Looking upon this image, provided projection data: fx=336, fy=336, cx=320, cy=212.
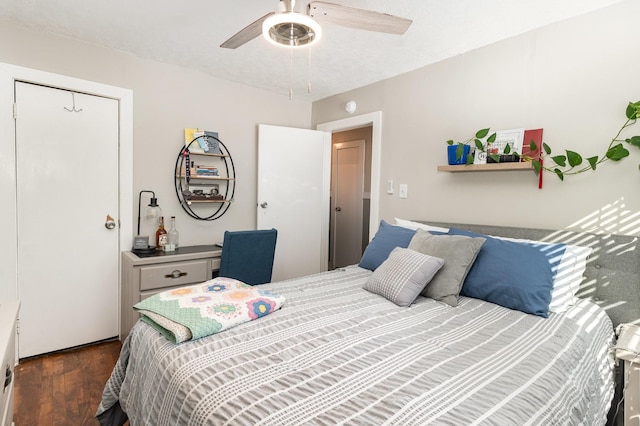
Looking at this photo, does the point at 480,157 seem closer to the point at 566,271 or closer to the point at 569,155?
the point at 569,155

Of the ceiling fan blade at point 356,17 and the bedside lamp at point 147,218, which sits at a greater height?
the ceiling fan blade at point 356,17

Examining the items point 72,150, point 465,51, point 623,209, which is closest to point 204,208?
point 72,150

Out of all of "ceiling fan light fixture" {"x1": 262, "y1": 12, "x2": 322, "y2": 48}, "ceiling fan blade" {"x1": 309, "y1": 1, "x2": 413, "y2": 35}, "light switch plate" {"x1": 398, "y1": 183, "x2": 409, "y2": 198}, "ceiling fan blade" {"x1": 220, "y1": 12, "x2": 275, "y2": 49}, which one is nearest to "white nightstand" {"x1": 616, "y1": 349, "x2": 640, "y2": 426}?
"ceiling fan blade" {"x1": 309, "y1": 1, "x2": 413, "y2": 35}

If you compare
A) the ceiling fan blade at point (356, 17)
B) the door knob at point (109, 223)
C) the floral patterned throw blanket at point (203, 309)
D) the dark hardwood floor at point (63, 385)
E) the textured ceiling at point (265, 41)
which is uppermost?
the textured ceiling at point (265, 41)

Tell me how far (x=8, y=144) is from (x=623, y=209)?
397 centimetres

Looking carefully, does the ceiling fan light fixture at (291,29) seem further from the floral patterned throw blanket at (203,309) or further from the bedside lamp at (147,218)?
the bedside lamp at (147,218)

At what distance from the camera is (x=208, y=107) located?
10.8ft

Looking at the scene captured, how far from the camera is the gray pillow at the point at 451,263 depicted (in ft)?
6.14

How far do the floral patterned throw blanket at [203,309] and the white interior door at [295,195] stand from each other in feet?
6.13

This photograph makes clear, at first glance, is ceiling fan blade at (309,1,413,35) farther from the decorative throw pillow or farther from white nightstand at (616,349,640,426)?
white nightstand at (616,349,640,426)

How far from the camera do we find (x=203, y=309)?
56.7 inches

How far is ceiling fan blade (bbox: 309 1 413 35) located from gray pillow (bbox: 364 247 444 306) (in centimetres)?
123

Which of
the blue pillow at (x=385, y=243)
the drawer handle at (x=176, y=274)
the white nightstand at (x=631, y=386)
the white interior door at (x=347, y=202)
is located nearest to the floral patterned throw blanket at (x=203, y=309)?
the blue pillow at (x=385, y=243)

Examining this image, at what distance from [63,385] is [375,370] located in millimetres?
2233
